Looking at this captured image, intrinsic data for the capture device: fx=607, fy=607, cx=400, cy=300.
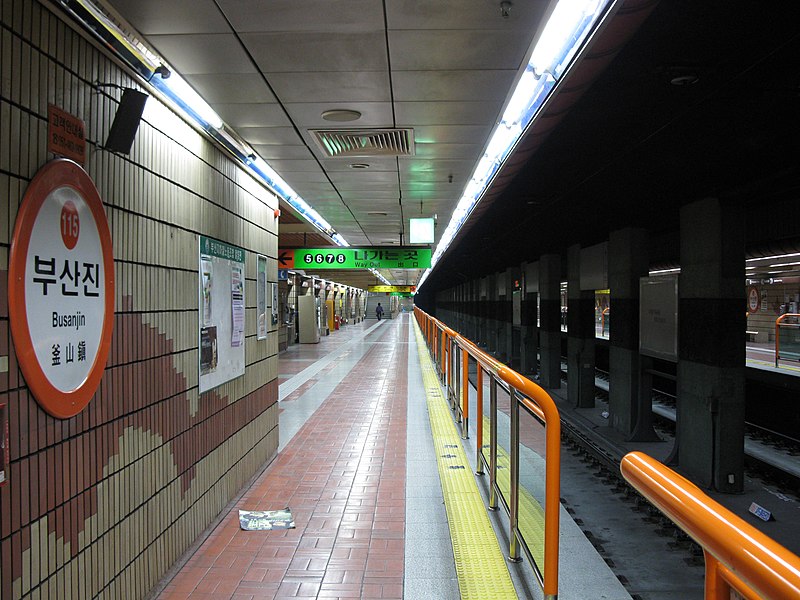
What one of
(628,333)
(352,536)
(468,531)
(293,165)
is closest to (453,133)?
(293,165)

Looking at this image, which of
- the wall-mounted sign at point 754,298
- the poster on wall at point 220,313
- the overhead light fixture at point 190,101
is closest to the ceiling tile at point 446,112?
the overhead light fixture at point 190,101

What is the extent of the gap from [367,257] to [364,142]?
7208mm

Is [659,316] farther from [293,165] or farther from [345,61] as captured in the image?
[345,61]

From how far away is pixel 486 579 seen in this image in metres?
3.00

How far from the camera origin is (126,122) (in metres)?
2.69

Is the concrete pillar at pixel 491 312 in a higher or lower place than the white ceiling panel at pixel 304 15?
lower

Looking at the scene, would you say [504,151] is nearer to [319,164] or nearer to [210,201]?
[319,164]

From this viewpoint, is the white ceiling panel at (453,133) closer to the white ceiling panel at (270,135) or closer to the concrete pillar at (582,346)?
the white ceiling panel at (270,135)

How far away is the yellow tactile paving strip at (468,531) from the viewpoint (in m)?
2.93

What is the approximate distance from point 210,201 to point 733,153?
405cm

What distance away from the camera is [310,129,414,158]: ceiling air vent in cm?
447

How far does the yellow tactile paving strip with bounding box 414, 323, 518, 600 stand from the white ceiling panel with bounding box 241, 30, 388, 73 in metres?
2.65

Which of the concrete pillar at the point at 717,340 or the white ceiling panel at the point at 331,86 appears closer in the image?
the white ceiling panel at the point at 331,86

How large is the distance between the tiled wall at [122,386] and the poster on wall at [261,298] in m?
0.74
